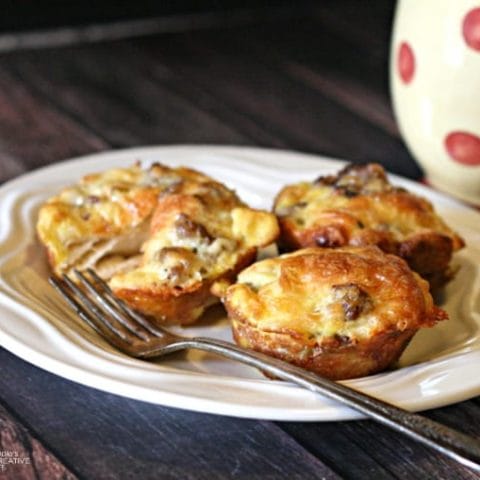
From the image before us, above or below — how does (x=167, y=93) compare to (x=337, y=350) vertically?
below

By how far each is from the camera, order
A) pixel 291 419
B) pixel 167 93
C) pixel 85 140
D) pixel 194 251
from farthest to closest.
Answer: pixel 167 93 → pixel 85 140 → pixel 194 251 → pixel 291 419

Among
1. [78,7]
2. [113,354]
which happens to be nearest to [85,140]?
[78,7]

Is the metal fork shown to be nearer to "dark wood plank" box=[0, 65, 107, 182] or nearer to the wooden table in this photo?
the wooden table

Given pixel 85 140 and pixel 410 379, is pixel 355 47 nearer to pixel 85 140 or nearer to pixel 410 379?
pixel 85 140

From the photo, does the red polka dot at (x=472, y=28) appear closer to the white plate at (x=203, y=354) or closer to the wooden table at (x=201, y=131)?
the white plate at (x=203, y=354)

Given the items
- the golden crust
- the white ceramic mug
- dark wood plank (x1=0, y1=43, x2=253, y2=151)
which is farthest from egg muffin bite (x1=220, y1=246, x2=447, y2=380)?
dark wood plank (x1=0, y1=43, x2=253, y2=151)

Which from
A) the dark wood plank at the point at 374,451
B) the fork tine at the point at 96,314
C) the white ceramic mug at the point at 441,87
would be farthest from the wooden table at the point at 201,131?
the white ceramic mug at the point at 441,87

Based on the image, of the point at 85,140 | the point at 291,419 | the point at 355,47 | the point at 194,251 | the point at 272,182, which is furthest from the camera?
the point at 355,47
